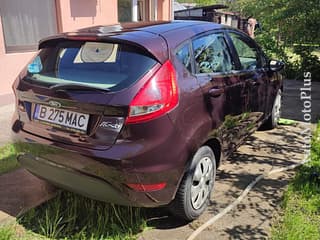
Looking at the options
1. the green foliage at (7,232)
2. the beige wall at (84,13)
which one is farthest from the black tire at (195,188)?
the beige wall at (84,13)

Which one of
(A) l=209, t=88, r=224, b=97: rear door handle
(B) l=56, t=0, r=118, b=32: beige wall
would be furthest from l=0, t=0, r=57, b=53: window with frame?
(A) l=209, t=88, r=224, b=97: rear door handle

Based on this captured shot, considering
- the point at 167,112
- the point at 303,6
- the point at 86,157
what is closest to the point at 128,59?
the point at 167,112

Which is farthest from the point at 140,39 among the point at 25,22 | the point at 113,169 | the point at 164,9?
the point at 164,9

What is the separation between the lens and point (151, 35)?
2664mm

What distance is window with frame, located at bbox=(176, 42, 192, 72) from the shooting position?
105 inches

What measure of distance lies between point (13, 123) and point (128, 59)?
121cm

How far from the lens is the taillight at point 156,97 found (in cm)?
231

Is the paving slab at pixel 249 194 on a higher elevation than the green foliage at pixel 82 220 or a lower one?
lower

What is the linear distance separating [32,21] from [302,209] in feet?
19.7

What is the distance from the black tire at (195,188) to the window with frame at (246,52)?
52.1 inches

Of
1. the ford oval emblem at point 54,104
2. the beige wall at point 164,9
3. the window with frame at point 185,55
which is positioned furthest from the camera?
the beige wall at point 164,9

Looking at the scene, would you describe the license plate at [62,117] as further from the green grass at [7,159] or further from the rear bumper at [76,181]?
the green grass at [7,159]

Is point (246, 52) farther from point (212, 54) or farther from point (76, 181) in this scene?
point (76, 181)

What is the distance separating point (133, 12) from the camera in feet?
32.9
